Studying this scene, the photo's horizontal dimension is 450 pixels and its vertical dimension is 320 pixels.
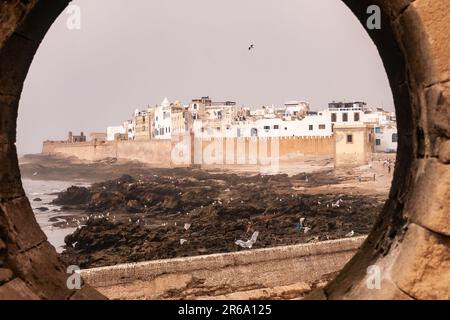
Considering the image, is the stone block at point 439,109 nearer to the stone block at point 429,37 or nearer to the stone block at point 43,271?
the stone block at point 429,37

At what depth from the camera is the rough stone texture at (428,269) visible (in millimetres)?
1521

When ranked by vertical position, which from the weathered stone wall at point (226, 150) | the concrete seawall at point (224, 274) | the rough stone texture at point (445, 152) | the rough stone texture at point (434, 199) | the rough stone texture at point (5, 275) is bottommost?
the concrete seawall at point (224, 274)

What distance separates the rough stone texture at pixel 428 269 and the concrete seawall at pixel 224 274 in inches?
359

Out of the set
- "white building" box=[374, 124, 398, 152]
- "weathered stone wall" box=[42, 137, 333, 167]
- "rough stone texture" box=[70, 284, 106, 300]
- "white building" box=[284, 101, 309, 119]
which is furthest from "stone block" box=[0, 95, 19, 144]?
"white building" box=[284, 101, 309, 119]

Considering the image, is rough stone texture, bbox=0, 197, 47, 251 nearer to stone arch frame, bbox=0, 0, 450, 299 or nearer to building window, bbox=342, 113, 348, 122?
stone arch frame, bbox=0, 0, 450, 299

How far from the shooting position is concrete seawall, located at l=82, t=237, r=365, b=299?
10.2 m

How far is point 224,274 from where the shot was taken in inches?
447

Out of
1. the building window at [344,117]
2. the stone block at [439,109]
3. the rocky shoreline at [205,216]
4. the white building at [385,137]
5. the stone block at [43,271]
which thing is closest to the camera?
the stone block at [439,109]

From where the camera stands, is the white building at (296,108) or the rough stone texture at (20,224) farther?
the white building at (296,108)

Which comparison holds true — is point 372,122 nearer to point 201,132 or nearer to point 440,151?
point 201,132

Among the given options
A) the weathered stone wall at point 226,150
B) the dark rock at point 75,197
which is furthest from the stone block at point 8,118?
the weathered stone wall at point 226,150

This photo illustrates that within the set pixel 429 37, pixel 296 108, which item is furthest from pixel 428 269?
pixel 296 108

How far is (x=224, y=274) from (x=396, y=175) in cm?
975
